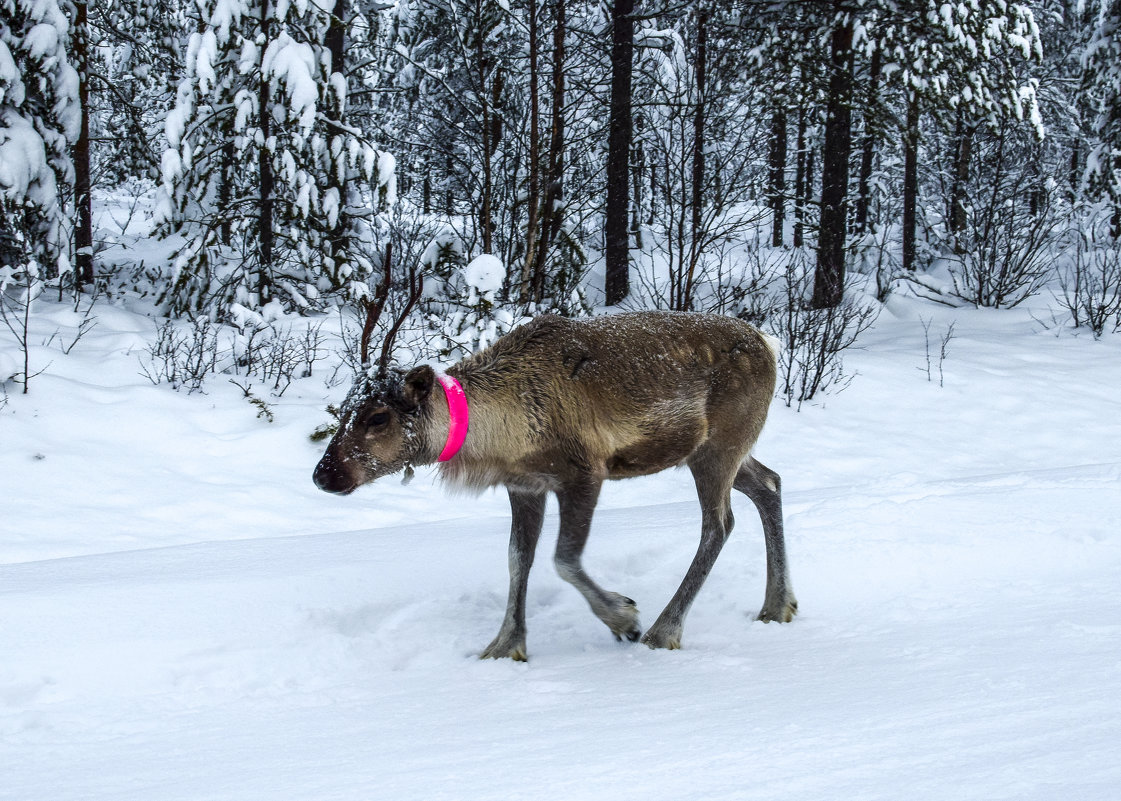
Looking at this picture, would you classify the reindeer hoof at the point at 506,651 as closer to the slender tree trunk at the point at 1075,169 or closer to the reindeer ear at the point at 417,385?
the reindeer ear at the point at 417,385

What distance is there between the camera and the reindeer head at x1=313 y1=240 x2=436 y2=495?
4059 mm

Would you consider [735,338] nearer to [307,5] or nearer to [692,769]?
[692,769]

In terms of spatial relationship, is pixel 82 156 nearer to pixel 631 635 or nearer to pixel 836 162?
pixel 836 162

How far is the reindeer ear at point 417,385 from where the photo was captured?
409 cm

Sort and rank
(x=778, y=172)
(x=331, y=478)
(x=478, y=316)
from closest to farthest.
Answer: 1. (x=331, y=478)
2. (x=478, y=316)
3. (x=778, y=172)

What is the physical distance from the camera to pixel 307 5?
38.4 feet

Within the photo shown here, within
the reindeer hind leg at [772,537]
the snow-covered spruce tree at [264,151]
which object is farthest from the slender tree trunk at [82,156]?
the reindeer hind leg at [772,537]

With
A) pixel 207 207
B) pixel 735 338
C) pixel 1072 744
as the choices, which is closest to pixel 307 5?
pixel 207 207

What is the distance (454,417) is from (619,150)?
10881mm

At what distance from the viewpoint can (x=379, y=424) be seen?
4.12 meters

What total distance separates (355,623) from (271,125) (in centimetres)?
923

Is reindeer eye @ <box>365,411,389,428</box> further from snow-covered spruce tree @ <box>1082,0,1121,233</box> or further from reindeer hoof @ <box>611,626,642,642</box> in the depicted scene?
snow-covered spruce tree @ <box>1082,0,1121,233</box>

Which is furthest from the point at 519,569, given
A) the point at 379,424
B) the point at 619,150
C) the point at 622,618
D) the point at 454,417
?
the point at 619,150

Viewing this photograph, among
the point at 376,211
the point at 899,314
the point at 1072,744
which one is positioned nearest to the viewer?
the point at 1072,744
